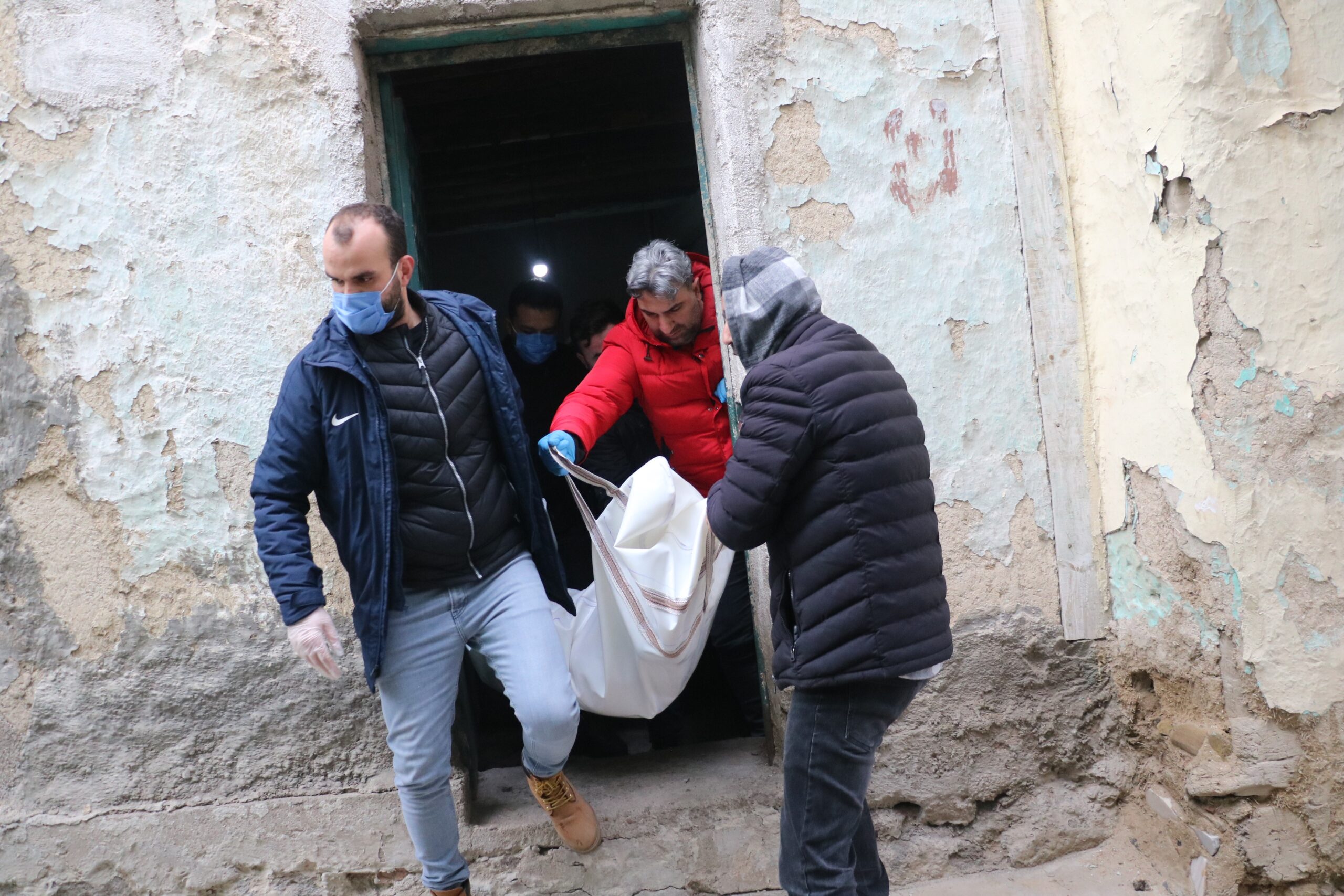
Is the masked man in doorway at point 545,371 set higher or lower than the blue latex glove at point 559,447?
higher

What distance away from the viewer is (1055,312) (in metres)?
2.83

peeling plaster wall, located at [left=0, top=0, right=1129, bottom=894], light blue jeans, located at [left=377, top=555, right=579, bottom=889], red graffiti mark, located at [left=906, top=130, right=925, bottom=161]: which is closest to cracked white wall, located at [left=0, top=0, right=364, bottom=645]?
peeling plaster wall, located at [left=0, top=0, right=1129, bottom=894]

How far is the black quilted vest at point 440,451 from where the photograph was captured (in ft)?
7.41

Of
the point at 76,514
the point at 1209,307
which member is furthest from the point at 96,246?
the point at 1209,307

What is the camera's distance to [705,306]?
2934mm

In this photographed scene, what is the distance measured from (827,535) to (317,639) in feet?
3.44

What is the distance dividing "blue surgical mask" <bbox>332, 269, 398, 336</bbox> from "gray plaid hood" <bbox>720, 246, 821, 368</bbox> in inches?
29.7

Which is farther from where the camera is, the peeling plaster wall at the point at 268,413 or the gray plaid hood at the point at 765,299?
the peeling plaster wall at the point at 268,413

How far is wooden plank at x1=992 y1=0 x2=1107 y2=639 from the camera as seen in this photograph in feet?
9.25

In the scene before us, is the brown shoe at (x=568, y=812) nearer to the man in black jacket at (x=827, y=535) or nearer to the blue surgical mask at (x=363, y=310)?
the man in black jacket at (x=827, y=535)

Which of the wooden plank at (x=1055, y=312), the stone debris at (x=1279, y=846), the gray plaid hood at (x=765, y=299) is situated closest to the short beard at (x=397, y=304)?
the gray plaid hood at (x=765, y=299)

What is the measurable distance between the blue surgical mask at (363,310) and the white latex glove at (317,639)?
0.61 metres

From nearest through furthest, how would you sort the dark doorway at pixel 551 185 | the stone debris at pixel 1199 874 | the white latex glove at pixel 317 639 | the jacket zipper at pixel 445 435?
1. the white latex glove at pixel 317 639
2. the jacket zipper at pixel 445 435
3. the stone debris at pixel 1199 874
4. the dark doorway at pixel 551 185

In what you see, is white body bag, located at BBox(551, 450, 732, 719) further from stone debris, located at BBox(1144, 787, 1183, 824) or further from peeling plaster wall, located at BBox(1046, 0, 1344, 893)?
stone debris, located at BBox(1144, 787, 1183, 824)
